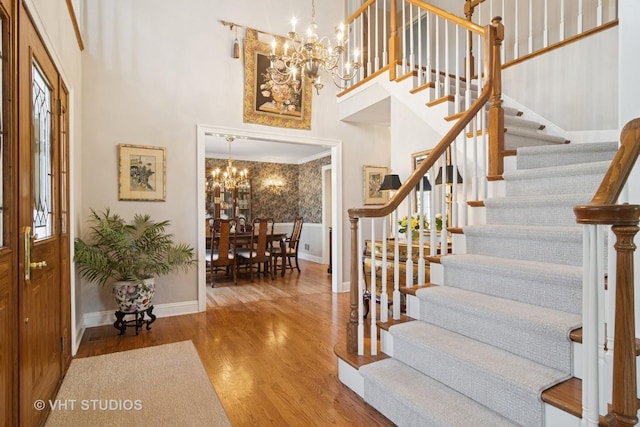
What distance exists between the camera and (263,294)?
5.00 metres

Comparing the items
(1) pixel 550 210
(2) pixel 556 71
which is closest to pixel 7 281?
(1) pixel 550 210

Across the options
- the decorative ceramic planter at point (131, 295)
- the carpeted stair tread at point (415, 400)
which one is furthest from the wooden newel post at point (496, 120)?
the decorative ceramic planter at point (131, 295)

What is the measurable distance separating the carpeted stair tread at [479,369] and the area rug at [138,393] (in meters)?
1.13

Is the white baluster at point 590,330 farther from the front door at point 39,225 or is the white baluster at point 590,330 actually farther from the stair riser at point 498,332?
the front door at point 39,225

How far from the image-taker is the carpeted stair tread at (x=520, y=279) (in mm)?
1785

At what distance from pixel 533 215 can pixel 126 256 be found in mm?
3508

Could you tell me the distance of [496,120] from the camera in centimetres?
283

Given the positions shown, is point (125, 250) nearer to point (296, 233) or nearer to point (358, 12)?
point (296, 233)

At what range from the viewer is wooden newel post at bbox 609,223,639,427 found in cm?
107

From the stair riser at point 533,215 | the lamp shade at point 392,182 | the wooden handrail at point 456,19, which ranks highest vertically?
the wooden handrail at point 456,19

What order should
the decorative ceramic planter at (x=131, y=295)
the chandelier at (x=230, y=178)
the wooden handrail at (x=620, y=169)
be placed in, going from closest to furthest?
the wooden handrail at (x=620, y=169)
the decorative ceramic planter at (x=131, y=295)
the chandelier at (x=230, y=178)

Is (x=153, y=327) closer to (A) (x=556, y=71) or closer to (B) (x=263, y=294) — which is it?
(B) (x=263, y=294)

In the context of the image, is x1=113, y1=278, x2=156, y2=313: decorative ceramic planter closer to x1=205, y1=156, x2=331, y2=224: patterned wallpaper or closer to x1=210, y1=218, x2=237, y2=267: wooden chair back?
x1=210, y1=218, x2=237, y2=267: wooden chair back

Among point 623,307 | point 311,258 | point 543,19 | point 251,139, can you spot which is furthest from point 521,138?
point 311,258
